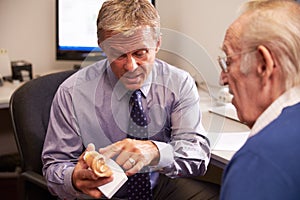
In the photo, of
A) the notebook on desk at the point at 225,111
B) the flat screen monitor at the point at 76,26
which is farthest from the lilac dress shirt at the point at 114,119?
the flat screen monitor at the point at 76,26

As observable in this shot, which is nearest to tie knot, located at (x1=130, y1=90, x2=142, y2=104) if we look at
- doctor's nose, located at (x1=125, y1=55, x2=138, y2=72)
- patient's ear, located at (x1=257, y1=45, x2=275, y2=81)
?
doctor's nose, located at (x1=125, y1=55, x2=138, y2=72)

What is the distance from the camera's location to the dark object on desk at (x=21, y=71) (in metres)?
2.35

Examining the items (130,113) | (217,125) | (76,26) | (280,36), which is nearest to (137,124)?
(130,113)

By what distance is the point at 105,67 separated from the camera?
1.40 m

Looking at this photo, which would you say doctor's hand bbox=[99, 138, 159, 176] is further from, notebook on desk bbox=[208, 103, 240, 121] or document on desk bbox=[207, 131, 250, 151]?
notebook on desk bbox=[208, 103, 240, 121]

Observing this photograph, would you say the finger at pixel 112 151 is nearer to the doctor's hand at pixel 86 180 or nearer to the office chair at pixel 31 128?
the doctor's hand at pixel 86 180

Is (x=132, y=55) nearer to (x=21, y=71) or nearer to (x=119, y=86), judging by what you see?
(x=119, y=86)

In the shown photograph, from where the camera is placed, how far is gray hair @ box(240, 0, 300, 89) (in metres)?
0.85

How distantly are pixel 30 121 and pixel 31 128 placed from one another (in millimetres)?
24

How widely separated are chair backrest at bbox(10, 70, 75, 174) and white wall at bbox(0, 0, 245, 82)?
2.67 feet

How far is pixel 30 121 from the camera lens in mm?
1501

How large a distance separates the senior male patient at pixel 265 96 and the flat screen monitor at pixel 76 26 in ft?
4.82

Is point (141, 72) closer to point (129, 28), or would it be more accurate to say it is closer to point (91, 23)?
point (129, 28)

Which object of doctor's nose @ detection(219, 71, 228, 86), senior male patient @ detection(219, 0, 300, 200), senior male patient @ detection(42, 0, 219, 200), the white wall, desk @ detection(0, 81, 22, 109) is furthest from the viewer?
the white wall
